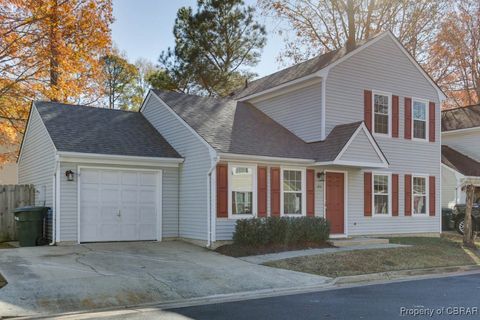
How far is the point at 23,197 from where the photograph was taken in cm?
1744

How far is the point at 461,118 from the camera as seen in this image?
2816 centimetres

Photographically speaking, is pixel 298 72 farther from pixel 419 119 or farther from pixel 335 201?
pixel 335 201

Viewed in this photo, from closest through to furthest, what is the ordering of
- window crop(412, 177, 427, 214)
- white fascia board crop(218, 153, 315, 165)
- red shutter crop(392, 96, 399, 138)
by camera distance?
white fascia board crop(218, 153, 315, 165)
red shutter crop(392, 96, 399, 138)
window crop(412, 177, 427, 214)

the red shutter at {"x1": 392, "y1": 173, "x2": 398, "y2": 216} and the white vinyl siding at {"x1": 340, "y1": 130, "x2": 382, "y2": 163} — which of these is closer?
the white vinyl siding at {"x1": 340, "y1": 130, "x2": 382, "y2": 163}

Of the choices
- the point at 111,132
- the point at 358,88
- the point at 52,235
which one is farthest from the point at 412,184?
the point at 52,235

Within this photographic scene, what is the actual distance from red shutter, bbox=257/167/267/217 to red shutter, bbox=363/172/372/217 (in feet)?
14.3

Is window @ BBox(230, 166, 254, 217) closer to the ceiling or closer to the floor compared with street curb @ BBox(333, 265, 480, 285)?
closer to the ceiling

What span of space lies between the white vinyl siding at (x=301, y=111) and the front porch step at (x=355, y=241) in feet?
11.8

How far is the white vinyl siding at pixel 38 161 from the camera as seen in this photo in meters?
15.7

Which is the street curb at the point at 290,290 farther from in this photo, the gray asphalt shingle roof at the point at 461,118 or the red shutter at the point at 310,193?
the gray asphalt shingle roof at the point at 461,118

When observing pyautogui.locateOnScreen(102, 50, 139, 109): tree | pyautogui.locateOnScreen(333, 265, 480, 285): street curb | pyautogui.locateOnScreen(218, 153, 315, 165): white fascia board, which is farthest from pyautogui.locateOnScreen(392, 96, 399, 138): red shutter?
pyautogui.locateOnScreen(102, 50, 139, 109): tree

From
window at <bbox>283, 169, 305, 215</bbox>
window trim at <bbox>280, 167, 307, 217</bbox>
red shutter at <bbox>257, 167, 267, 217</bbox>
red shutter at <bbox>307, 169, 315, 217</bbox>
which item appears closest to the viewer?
red shutter at <bbox>257, 167, 267, 217</bbox>

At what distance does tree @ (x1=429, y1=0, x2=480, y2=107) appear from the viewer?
33969mm

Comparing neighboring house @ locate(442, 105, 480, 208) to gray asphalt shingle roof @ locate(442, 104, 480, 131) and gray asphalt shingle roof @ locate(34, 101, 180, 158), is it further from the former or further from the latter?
gray asphalt shingle roof @ locate(34, 101, 180, 158)
